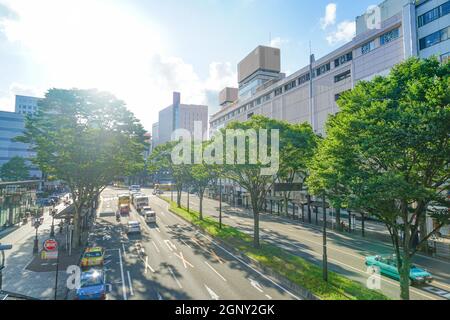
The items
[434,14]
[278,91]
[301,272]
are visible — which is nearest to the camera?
[301,272]

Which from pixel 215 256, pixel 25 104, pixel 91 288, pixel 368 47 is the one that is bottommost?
pixel 215 256

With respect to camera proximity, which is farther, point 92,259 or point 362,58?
point 362,58

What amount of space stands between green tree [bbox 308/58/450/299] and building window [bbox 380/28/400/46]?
A: 33.1 meters

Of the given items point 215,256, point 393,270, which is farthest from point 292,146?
point 393,270

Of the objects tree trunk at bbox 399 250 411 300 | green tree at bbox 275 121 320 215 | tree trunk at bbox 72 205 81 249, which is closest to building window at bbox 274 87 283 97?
green tree at bbox 275 121 320 215

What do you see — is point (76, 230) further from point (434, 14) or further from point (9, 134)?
point (9, 134)

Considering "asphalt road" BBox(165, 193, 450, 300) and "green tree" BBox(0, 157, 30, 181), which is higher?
"green tree" BBox(0, 157, 30, 181)

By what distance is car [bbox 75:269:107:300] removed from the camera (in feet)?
55.3

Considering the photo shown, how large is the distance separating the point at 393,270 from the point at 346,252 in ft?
25.0

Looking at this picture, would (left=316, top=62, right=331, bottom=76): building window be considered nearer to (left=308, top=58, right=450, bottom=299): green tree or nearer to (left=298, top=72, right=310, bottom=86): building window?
(left=298, top=72, right=310, bottom=86): building window

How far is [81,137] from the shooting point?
2767 centimetres
